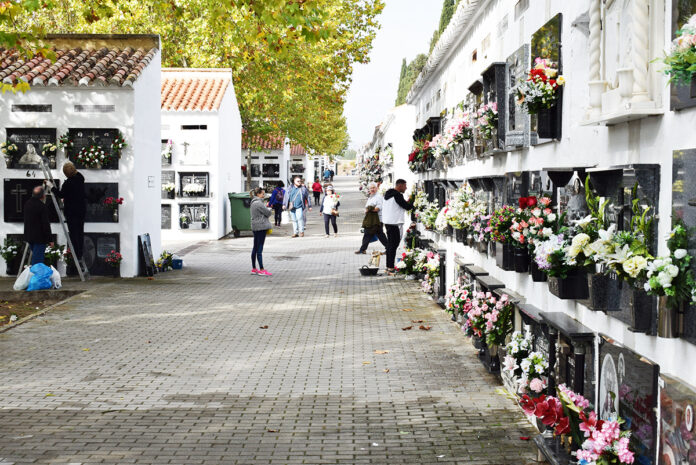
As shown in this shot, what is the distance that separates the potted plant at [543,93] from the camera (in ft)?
23.2

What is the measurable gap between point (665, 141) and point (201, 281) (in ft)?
45.7

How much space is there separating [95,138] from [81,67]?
1578 millimetres

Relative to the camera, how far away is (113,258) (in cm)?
1741

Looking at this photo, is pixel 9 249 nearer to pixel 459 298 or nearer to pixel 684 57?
pixel 459 298

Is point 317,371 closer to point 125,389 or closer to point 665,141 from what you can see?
point 125,389

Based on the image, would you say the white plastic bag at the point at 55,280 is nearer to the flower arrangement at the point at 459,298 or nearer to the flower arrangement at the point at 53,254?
the flower arrangement at the point at 53,254

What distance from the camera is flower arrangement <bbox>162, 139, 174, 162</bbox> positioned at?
2792 centimetres

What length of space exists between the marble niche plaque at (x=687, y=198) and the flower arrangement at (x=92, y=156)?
558 inches

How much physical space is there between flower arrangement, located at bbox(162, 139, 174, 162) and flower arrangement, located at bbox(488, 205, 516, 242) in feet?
68.5

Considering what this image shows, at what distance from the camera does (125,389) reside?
8.62 m

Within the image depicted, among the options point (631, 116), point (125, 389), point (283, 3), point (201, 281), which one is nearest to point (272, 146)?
point (201, 281)

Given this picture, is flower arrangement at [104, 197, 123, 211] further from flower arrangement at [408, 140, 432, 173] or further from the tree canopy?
the tree canopy

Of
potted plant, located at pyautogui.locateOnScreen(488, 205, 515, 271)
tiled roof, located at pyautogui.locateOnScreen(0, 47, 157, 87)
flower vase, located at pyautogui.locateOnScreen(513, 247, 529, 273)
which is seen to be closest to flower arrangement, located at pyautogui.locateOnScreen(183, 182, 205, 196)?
tiled roof, located at pyautogui.locateOnScreen(0, 47, 157, 87)

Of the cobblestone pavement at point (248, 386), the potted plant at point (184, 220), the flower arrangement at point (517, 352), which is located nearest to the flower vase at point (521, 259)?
the flower arrangement at point (517, 352)
